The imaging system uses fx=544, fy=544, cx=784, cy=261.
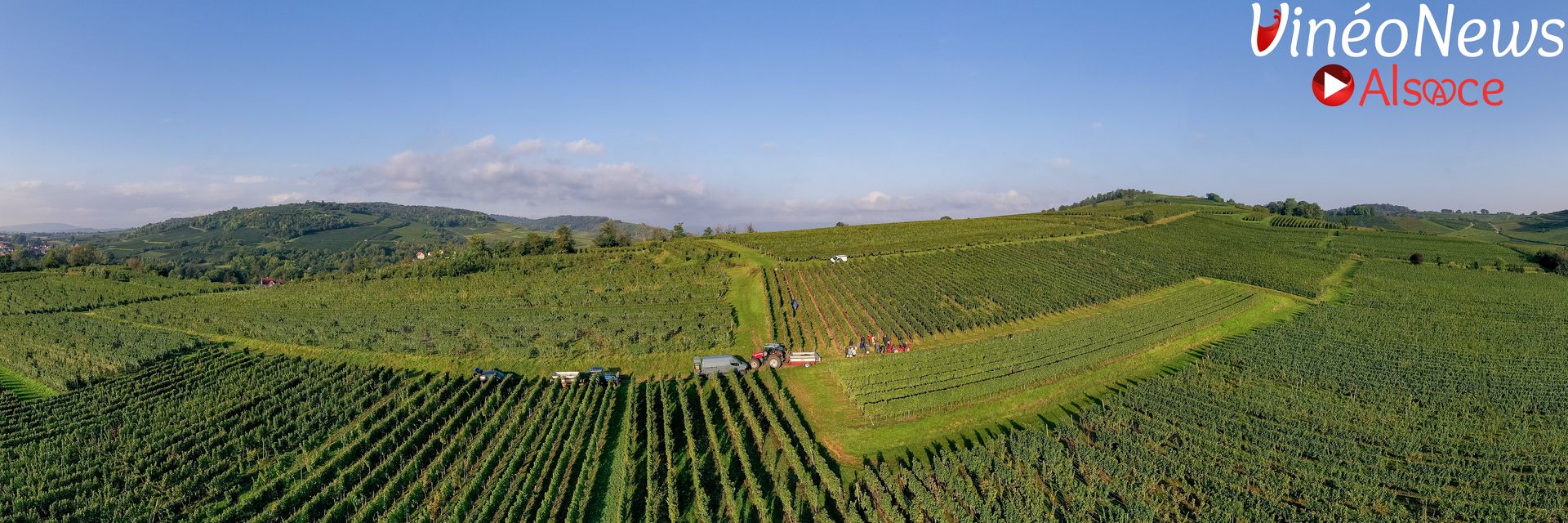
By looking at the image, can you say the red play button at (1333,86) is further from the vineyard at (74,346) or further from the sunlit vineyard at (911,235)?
the vineyard at (74,346)

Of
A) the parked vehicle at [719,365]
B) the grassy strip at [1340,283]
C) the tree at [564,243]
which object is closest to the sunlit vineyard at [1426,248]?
the grassy strip at [1340,283]

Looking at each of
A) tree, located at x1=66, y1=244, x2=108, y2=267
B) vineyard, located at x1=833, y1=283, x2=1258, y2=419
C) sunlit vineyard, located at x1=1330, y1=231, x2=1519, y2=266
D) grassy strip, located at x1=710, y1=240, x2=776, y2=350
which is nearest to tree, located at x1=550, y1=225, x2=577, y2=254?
grassy strip, located at x1=710, y1=240, x2=776, y2=350

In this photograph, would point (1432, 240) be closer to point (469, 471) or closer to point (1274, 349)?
point (1274, 349)

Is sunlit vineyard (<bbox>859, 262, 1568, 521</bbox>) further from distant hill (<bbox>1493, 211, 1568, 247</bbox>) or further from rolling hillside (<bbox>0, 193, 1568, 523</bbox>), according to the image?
distant hill (<bbox>1493, 211, 1568, 247</bbox>)

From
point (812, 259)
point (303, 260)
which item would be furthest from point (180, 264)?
point (812, 259)

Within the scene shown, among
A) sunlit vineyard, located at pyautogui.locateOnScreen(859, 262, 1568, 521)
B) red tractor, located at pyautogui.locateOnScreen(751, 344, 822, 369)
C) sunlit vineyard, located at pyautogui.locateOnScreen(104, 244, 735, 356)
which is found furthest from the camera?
sunlit vineyard, located at pyautogui.locateOnScreen(104, 244, 735, 356)

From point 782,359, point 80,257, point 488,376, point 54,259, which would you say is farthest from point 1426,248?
point 80,257
